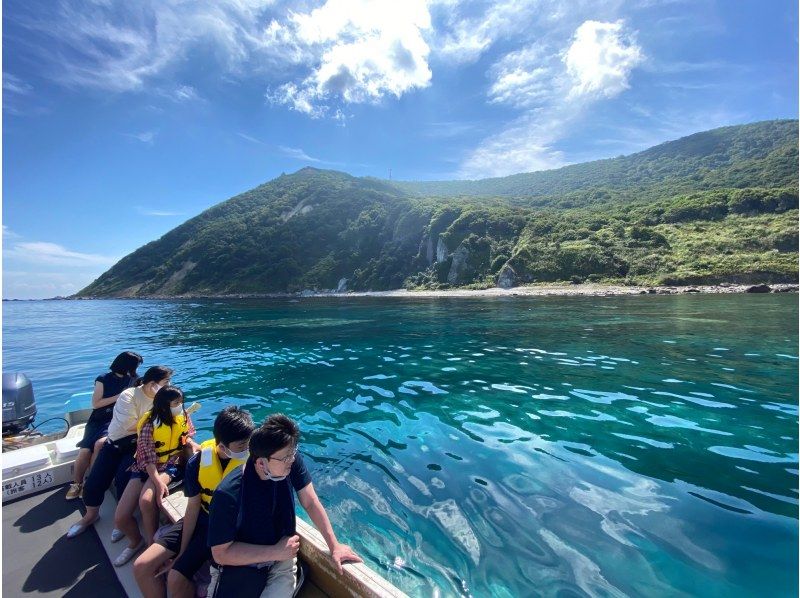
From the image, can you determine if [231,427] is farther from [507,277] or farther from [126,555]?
[507,277]

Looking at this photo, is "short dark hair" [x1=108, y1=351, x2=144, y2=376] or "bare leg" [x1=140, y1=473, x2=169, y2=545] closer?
"bare leg" [x1=140, y1=473, x2=169, y2=545]

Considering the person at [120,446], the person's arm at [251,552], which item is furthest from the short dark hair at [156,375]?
the person's arm at [251,552]

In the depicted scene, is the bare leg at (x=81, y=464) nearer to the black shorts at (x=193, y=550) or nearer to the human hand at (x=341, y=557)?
the black shorts at (x=193, y=550)

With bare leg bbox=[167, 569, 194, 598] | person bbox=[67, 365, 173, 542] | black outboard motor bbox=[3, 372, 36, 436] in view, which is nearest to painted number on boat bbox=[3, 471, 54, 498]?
person bbox=[67, 365, 173, 542]

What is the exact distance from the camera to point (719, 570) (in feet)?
16.0

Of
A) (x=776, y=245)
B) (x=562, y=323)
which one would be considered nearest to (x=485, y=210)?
(x=776, y=245)

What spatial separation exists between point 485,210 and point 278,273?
7892 cm

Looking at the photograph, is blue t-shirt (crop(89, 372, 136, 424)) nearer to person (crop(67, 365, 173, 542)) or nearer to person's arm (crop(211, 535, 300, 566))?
person (crop(67, 365, 173, 542))

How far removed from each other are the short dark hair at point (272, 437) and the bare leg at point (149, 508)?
2663mm

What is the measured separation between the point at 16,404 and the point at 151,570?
8.12 metres

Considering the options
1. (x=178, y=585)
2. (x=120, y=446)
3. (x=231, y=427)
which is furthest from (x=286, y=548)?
(x=120, y=446)

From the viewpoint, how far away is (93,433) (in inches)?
236

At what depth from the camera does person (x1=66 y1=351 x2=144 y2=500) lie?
5.88m

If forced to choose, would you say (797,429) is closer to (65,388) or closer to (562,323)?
(562,323)
